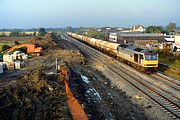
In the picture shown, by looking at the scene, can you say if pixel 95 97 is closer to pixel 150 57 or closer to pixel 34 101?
pixel 34 101

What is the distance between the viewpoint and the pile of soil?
1556 centimetres

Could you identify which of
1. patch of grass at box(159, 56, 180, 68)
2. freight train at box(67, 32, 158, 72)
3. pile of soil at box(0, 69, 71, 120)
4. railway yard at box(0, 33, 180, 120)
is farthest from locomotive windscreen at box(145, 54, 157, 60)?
pile of soil at box(0, 69, 71, 120)

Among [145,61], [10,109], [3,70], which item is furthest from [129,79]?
[10,109]

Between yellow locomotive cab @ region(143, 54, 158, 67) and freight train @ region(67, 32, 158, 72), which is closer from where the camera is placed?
yellow locomotive cab @ region(143, 54, 158, 67)

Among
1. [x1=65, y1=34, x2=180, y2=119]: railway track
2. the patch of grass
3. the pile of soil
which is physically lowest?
[x1=65, y1=34, x2=180, y2=119]: railway track

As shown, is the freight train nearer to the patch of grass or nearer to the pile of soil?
the patch of grass

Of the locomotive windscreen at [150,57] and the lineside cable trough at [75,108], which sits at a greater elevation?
the locomotive windscreen at [150,57]

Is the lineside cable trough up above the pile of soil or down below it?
below

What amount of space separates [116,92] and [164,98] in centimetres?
411

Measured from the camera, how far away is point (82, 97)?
69.5 feet

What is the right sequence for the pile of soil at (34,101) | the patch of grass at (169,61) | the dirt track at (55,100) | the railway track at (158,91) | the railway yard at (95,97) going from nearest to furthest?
the pile of soil at (34,101), the dirt track at (55,100), the railway yard at (95,97), the railway track at (158,91), the patch of grass at (169,61)

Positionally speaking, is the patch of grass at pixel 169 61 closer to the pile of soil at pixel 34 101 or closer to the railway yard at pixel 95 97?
the railway yard at pixel 95 97

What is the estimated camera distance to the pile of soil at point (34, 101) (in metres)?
15.6

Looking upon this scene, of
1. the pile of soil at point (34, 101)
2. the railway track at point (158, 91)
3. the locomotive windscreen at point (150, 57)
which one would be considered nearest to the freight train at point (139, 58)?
the locomotive windscreen at point (150, 57)
